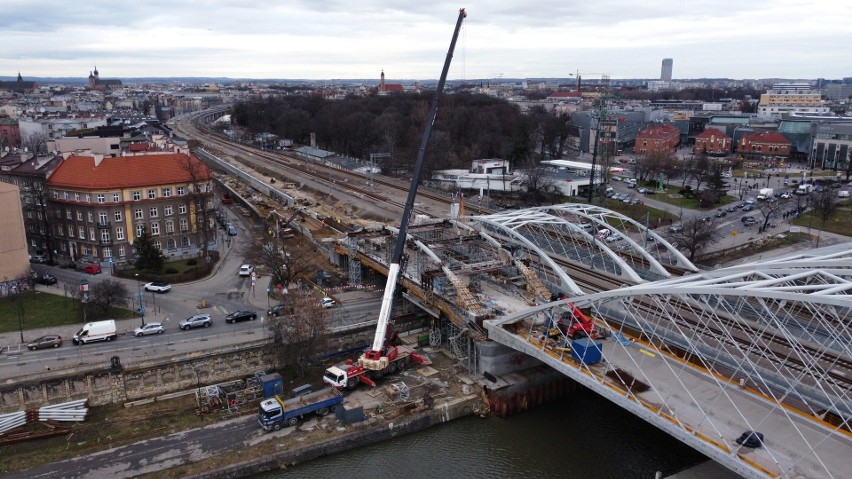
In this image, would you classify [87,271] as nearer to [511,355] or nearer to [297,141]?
[511,355]

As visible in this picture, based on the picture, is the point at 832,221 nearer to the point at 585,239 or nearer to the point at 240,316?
the point at 585,239

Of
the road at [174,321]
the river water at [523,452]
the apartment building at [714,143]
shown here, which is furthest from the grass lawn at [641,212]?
the apartment building at [714,143]

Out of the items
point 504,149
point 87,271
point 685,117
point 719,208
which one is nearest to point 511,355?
point 87,271

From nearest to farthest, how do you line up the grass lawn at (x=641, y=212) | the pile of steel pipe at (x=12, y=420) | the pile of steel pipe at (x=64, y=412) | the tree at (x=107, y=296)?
the pile of steel pipe at (x=12, y=420) < the pile of steel pipe at (x=64, y=412) < the tree at (x=107, y=296) < the grass lawn at (x=641, y=212)

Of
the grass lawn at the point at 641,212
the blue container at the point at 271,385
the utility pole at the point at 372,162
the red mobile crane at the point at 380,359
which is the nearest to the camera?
the blue container at the point at 271,385

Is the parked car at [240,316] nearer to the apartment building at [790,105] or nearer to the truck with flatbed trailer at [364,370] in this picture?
the truck with flatbed trailer at [364,370]

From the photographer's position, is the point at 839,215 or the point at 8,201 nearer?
the point at 8,201
